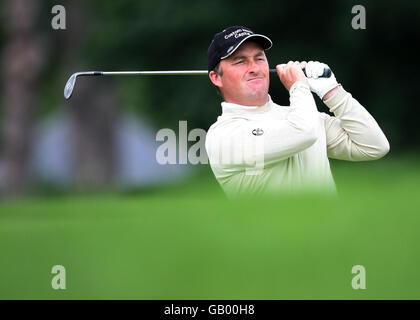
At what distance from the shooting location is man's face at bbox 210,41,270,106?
4109 mm

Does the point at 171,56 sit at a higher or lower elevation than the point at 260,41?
higher

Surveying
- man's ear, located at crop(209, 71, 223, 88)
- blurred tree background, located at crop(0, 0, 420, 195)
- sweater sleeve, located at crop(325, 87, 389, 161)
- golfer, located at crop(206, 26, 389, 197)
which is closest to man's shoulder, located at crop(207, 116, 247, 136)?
golfer, located at crop(206, 26, 389, 197)

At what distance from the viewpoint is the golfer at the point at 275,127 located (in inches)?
154

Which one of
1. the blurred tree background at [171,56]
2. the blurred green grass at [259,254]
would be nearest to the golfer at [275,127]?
the blurred green grass at [259,254]

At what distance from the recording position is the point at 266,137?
397cm

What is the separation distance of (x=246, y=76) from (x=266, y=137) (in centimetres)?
34

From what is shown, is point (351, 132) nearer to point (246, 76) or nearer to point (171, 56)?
point (246, 76)

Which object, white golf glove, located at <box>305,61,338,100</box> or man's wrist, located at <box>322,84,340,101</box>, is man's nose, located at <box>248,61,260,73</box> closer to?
white golf glove, located at <box>305,61,338,100</box>

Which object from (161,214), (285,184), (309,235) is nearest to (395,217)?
(309,235)

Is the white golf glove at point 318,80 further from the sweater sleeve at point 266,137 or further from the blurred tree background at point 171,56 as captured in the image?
the blurred tree background at point 171,56

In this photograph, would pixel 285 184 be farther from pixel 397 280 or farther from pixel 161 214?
pixel 397 280

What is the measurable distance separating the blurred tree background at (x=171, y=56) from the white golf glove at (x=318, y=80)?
907 cm

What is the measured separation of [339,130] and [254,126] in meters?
0.44

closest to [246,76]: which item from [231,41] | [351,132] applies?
[231,41]
